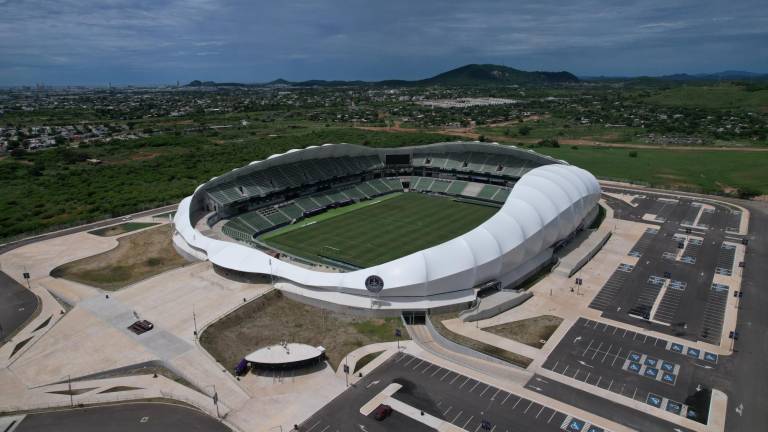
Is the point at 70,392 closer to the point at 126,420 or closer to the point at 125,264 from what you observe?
the point at 126,420

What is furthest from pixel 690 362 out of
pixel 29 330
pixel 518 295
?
pixel 29 330

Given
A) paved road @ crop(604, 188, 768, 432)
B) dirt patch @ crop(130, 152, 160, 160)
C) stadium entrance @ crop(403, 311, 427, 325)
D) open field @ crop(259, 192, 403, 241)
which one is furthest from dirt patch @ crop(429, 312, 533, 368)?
dirt patch @ crop(130, 152, 160, 160)

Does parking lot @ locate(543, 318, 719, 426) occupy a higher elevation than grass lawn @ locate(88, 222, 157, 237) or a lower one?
lower

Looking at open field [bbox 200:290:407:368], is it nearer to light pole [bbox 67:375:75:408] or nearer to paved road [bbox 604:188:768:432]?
light pole [bbox 67:375:75:408]

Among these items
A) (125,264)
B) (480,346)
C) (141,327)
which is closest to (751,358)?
(480,346)

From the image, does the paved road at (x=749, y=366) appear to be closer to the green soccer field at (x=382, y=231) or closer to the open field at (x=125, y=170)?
the green soccer field at (x=382, y=231)

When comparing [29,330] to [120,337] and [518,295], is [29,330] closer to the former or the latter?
[120,337]
